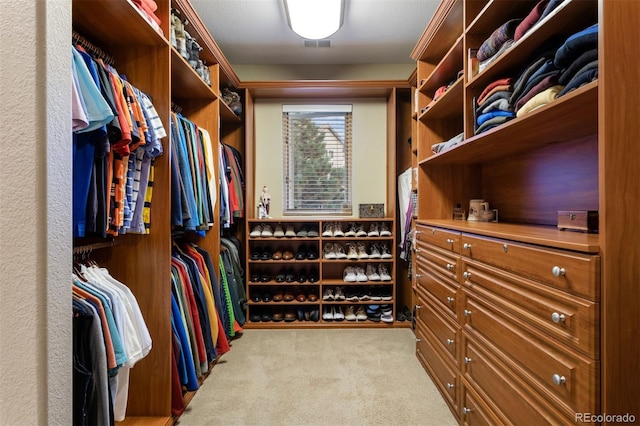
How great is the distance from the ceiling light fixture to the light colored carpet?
2429 mm

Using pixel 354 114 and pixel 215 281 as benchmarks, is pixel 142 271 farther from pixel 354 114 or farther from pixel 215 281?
pixel 354 114

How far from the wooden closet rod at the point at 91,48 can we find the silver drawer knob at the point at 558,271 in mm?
1911

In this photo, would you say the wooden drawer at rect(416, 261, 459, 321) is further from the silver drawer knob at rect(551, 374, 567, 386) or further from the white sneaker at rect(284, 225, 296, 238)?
the white sneaker at rect(284, 225, 296, 238)

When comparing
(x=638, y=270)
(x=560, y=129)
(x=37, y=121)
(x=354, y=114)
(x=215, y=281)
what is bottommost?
(x=215, y=281)

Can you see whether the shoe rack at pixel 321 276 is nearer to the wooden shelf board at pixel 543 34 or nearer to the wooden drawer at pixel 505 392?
the wooden drawer at pixel 505 392

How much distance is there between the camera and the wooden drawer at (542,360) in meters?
0.77

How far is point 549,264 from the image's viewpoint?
2.90ft

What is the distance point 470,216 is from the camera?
1.88 meters

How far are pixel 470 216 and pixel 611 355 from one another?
1.21m

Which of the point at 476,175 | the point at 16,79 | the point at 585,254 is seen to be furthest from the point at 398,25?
the point at 16,79

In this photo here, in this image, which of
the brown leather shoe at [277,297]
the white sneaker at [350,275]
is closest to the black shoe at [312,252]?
the white sneaker at [350,275]

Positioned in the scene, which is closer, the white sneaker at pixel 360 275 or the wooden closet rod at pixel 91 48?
the wooden closet rod at pixel 91 48

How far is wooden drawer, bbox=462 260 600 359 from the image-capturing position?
2.49 feet

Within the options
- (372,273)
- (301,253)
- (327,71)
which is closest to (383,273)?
(372,273)
